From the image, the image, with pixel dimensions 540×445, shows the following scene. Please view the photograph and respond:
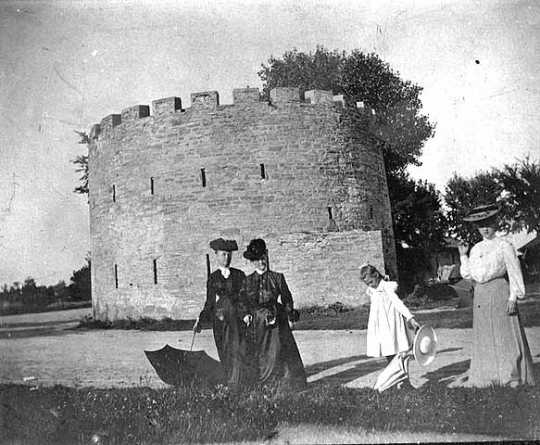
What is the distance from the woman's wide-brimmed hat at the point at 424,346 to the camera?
608cm

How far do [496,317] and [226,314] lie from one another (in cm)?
328

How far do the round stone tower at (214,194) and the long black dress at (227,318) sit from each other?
13.3 feet

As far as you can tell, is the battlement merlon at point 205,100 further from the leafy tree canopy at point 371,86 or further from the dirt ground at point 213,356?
the dirt ground at point 213,356

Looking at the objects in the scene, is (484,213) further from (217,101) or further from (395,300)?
(217,101)

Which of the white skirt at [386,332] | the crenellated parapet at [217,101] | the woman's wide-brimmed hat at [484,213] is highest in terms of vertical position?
the crenellated parapet at [217,101]

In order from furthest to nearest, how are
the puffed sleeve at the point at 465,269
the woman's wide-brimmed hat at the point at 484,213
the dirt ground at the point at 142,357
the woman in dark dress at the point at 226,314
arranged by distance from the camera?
1. the dirt ground at the point at 142,357
2. the woman in dark dress at the point at 226,314
3. the woman's wide-brimmed hat at the point at 484,213
4. the puffed sleeve at the point at 465,269

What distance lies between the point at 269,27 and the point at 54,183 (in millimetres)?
4356

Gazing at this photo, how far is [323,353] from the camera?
7434 mm

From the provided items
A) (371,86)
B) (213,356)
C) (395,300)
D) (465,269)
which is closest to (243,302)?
(213,356)

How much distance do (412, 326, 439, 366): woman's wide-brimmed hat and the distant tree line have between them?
6.06 meters

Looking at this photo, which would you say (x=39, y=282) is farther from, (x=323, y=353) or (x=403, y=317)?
(x=403, y=317)

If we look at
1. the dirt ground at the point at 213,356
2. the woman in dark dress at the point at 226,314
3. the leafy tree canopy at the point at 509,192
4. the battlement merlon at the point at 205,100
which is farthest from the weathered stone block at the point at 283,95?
the woman in dark dress at the point at 226,314

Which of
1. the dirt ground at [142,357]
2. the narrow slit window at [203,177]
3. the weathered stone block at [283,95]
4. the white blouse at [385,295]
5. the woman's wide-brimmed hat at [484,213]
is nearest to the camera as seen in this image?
the white blouse at [385,295]

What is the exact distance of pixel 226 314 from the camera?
21.9 ft
